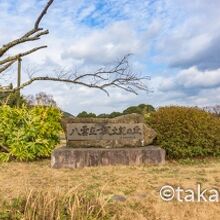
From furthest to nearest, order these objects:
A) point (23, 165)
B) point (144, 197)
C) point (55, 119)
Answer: point (55, 119), point (23, 165), point (144, 197)

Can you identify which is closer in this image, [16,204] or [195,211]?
[16,204]

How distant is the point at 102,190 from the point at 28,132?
5725 millimetres

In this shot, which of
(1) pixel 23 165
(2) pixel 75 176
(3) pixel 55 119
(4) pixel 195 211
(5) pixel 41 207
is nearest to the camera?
(5) pixel 41 207

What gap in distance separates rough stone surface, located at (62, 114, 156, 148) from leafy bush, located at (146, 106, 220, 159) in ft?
1.44

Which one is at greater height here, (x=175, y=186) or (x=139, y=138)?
(x=139, y=138)

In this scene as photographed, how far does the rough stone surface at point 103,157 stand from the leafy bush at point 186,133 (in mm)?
1174

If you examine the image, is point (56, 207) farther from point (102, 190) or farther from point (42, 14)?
point (42, 14)

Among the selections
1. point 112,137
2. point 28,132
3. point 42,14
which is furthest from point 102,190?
point 28,132

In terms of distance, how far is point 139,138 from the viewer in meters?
11.9

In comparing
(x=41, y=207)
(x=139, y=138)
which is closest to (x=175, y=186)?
(x=41, y=207)

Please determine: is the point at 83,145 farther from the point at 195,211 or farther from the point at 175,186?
the point at 195,211

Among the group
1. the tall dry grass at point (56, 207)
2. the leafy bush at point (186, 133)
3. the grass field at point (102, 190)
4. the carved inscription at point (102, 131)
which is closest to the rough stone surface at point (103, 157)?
the grass field at point (102, 190)

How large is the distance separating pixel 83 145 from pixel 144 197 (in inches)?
182

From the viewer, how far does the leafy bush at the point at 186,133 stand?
40.1ft
